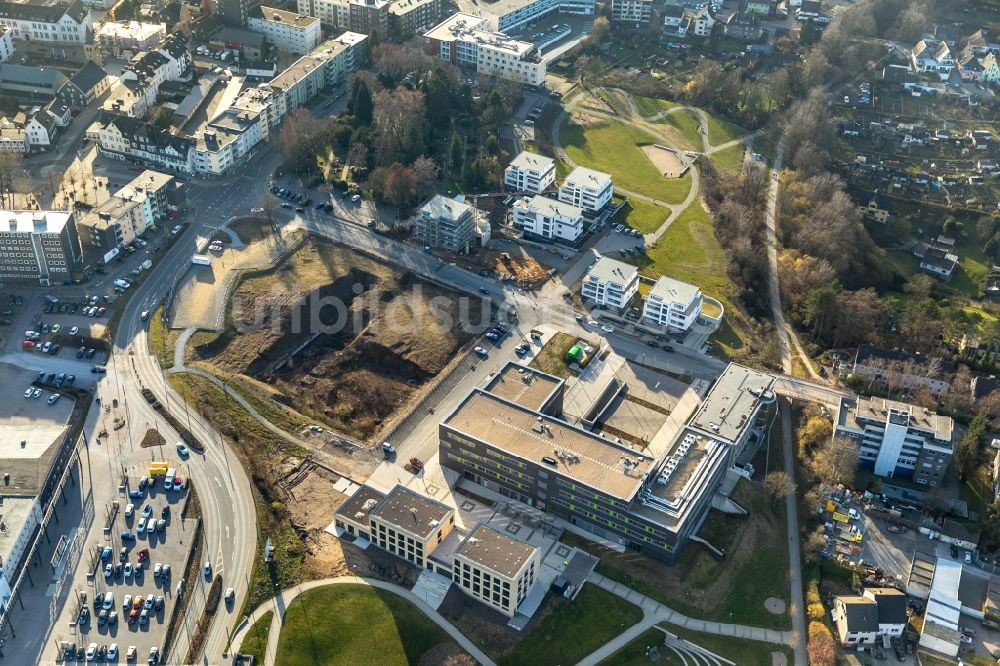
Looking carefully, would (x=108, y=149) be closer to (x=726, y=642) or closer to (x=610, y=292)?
(x=610, y=292)

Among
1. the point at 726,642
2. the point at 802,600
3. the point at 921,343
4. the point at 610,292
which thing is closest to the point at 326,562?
the point at 726,642

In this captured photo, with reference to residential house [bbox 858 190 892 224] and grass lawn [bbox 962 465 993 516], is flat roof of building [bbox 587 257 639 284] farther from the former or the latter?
residential house [bbox 858 190 892 224]

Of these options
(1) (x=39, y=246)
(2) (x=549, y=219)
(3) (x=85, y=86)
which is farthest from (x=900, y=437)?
(3) (x=85, y=86)

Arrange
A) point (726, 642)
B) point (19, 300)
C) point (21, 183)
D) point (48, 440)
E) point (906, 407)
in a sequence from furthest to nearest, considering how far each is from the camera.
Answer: point (21, 183) < point (19, 300) < point (906, 407) < point (48, 440) < point (726, 642)

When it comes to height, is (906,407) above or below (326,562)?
above

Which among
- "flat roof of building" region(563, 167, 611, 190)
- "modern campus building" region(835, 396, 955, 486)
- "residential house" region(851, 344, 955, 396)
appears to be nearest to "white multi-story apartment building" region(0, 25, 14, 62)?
"flat roof of building" region(563, 167, 611, 190)

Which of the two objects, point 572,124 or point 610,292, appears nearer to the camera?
point 610,292

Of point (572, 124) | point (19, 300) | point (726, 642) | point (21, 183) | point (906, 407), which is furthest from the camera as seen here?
point (572, 124)
